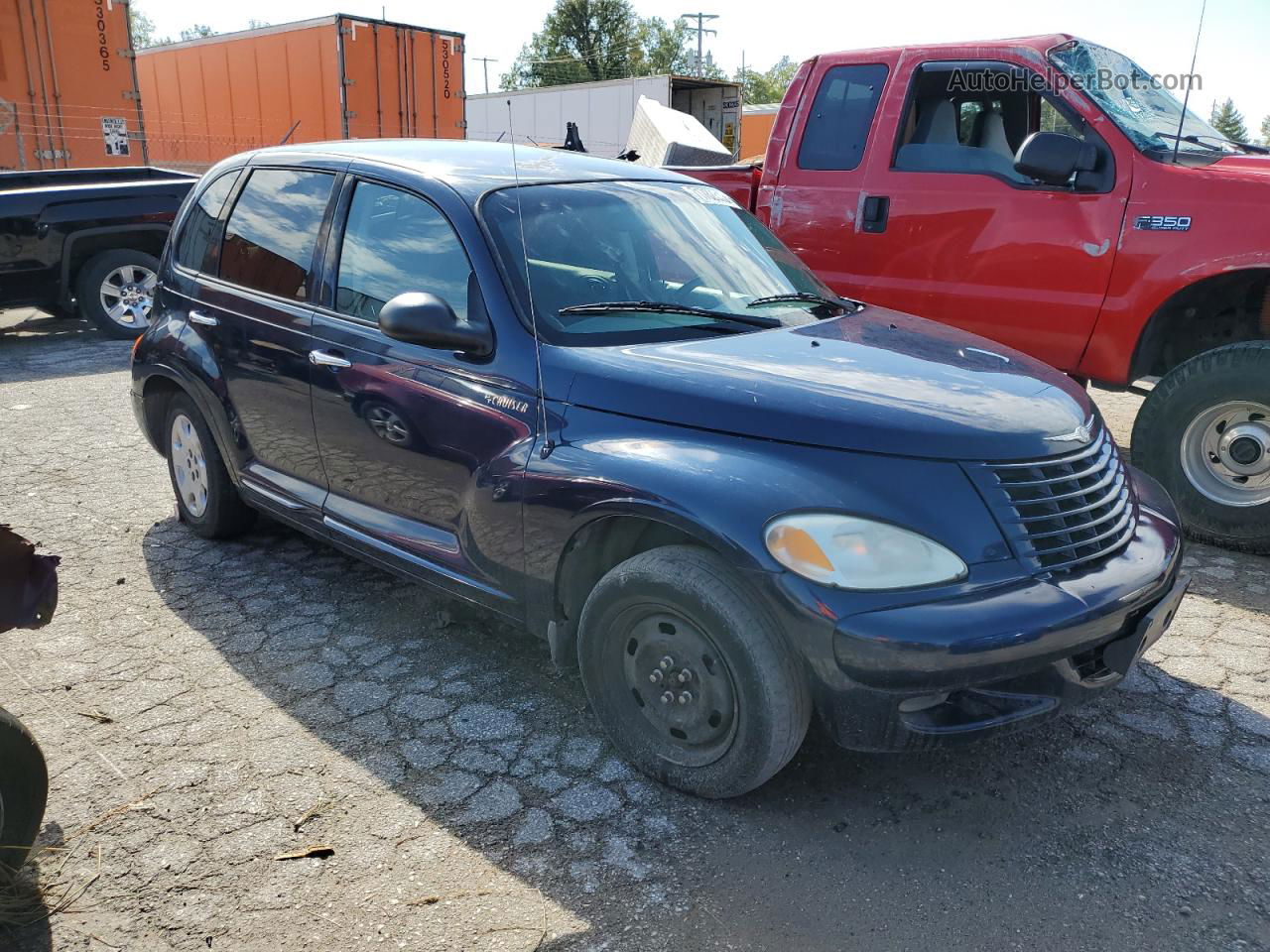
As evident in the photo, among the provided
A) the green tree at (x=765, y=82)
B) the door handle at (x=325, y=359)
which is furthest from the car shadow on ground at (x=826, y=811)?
the green tree at (x=765, y=82)

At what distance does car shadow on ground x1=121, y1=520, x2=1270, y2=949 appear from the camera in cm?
241

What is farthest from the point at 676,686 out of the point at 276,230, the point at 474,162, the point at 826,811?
the point at 276,230

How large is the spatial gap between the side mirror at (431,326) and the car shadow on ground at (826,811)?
120 centimetres

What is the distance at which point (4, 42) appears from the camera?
13453 millimetres

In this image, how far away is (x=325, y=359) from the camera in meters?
3.59

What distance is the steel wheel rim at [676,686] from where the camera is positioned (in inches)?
105

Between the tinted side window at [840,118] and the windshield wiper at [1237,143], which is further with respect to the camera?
the tinted side window at [840,118]

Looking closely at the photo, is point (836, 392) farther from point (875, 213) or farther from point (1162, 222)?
point (875, 213)

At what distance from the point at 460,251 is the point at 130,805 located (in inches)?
75.2

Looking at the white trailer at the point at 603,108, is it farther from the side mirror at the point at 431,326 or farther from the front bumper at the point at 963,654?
the front bumper at the point at 963,654

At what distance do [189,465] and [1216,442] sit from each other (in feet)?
15.7

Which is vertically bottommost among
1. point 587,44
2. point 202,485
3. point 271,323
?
point 202,485

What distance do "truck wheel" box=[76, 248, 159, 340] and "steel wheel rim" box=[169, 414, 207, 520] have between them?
5186 millimetres

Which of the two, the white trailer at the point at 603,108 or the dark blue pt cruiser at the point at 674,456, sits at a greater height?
the white trailer at the point at 603,108
